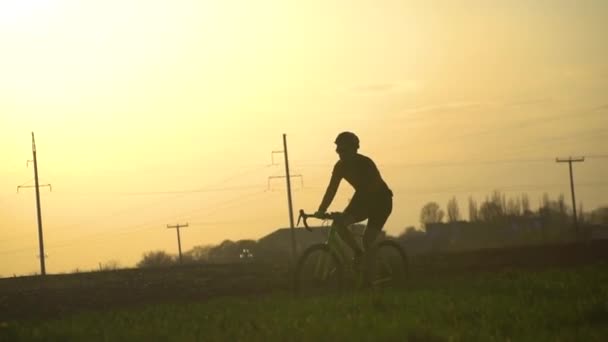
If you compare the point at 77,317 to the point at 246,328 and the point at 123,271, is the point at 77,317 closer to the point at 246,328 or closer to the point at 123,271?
the point at 246,328

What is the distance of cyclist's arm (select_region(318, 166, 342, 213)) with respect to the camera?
15.5 metres

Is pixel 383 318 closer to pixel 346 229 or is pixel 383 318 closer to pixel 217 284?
pixel 346 229

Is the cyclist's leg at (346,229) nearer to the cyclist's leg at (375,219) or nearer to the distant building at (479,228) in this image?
the cyclist's leg at (375,219)

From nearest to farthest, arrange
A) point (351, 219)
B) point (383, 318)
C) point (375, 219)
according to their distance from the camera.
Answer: point (383, 318)
point (351, 219)
point (375, 219)

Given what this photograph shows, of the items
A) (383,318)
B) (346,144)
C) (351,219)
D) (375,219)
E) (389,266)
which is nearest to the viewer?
(383,318)

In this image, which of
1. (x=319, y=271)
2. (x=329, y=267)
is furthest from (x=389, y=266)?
(x=319, y=271)

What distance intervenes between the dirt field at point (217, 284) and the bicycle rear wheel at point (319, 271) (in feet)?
4.87

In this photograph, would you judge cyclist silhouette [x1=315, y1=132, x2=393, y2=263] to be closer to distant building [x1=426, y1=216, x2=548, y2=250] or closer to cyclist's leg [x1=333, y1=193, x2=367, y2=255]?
cyclist's leg [x1=333, y1=193, x2=367, y2=255]

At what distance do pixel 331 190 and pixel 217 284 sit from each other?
5.66 meters

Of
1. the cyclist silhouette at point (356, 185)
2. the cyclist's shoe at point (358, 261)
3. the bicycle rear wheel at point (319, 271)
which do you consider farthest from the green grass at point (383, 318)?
the cyclist silhouette at point (356, 185)

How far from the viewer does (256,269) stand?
24.9 metres

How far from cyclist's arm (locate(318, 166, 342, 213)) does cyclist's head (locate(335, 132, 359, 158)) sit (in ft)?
0.81

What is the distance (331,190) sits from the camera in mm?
15547

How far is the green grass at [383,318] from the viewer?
9.94m
